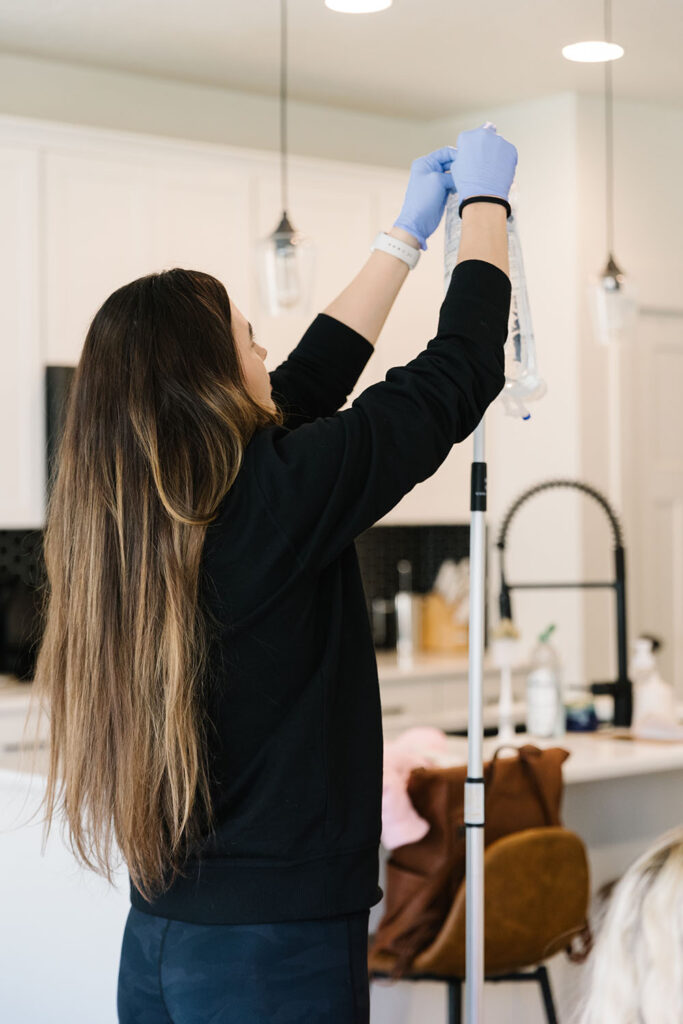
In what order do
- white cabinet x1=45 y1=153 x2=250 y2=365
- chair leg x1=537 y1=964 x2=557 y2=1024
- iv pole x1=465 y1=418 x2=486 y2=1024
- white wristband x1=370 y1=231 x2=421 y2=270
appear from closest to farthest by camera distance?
iv pole x1=465 y1=418 x2=486 y2=1024, white wristband x1=370 y1=231 x2=421 y2=270, chair leg x1=537 y1=964 x2=557 y2=1024, white cabinet x1=45 y1=153 x2=250 y2=365

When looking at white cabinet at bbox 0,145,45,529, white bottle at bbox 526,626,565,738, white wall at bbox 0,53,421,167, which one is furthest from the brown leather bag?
white wall at bbox 0,53,421,167

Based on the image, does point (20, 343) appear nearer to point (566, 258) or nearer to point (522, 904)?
point (566, 258)

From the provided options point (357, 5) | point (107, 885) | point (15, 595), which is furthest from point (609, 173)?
point (107, 885)

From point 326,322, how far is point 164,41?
252 cm

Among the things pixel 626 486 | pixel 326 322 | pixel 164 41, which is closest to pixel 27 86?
pixel 164 41

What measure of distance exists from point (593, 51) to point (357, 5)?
0.83 metres

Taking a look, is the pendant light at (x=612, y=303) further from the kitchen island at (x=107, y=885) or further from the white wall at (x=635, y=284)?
the kitchen island at (x=107, y=885)

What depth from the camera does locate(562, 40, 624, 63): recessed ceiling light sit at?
386 centimetres

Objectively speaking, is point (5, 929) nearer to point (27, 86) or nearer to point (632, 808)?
point (632, 808)

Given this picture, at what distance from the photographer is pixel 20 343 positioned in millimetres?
3635

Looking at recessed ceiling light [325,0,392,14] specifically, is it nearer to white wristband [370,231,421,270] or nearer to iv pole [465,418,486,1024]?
white wristband [370,231,421,270]

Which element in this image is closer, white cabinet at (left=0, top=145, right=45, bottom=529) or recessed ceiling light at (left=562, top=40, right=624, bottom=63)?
white cabinet at (left=0, top=145, right=45, bottom=529)

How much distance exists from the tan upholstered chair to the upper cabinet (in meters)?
1.98

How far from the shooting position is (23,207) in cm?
363
